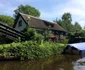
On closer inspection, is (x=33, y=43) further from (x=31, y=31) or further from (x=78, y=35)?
(x=78, y=35)

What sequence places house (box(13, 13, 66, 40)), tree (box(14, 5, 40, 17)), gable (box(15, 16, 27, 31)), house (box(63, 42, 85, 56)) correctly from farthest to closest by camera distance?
tree (box(14, 5, 40, 17))
gable (box(15, 16, 27, 31))
house (box(13, 13, 66, 40))
house (box(63, 42, 85, 56))

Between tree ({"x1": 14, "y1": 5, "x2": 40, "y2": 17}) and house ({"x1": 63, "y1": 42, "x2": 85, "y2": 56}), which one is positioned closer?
house ({"x1": 63, "y1": 42, "x2": 85, "y2": 56})

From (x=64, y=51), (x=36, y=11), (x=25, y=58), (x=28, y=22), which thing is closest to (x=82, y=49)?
(x=64, y=51)

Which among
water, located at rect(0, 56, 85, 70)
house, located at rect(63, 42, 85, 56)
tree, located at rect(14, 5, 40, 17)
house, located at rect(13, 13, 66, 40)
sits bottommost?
water, located at rect(0, 56, 85, 70)

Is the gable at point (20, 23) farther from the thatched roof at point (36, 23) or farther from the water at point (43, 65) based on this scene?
the water at point (43, 65)

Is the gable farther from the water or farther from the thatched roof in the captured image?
the water

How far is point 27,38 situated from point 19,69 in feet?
39.8

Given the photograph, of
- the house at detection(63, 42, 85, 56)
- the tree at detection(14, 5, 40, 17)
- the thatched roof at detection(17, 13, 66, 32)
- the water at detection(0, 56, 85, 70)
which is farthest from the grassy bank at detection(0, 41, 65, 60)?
the tree at detection(14, 5, 40, 17)

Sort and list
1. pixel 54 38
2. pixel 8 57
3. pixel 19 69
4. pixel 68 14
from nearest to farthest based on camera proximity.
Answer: pixel 19 69
pixel 8 57
pixel 54 38
pixel 68 14

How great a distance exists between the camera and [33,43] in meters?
22.7

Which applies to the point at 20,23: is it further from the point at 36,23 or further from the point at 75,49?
the point at 75,49

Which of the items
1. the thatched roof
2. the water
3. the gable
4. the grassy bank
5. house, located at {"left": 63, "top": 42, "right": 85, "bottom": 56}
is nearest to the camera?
the water

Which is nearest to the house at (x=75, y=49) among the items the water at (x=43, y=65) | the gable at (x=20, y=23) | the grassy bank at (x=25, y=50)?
the grassy bank at (x=25, y=50)

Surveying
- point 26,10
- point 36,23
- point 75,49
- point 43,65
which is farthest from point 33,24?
point 26,10
